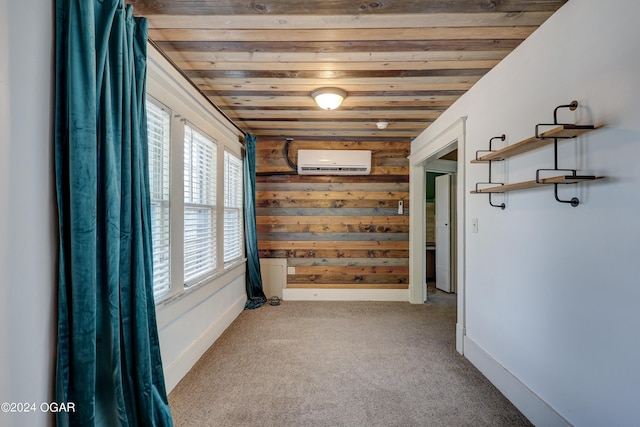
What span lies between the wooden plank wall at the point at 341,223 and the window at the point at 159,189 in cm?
231

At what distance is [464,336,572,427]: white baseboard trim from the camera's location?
1.67 m

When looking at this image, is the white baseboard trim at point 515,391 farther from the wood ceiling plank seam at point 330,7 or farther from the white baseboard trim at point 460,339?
the wood ceiling plank seam at point 330,7

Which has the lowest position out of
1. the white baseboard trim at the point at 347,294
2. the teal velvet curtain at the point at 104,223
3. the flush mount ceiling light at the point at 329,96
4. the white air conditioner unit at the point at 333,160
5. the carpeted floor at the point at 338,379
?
the carpeted floor at the point at 338,379

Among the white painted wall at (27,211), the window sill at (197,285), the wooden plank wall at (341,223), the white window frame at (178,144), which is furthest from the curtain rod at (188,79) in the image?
the window sill at (197,285)

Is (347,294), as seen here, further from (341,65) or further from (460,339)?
(341,65)

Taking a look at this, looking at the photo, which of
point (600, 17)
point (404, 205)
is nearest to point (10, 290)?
point (600, 17)

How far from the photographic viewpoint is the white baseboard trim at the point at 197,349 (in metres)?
2.15

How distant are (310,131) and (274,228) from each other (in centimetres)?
150

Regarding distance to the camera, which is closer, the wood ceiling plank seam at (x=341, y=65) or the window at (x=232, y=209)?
the wood ceiling plank seam at (x=341, y=65)

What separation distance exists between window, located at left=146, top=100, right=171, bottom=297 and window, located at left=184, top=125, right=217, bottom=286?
313mm

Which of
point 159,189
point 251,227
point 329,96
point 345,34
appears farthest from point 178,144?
point 251,227

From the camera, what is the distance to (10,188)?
1.02 m

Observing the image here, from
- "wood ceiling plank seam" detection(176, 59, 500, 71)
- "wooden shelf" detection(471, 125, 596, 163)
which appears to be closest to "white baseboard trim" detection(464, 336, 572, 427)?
"wooden shelf" detection(471, 125, 596, 163)

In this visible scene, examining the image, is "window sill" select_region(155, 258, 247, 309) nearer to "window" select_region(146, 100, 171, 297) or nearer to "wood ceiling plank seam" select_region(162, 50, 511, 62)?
"window" select_region(146, 100, 171, 297)
